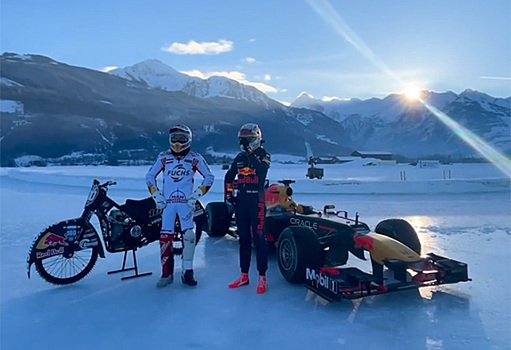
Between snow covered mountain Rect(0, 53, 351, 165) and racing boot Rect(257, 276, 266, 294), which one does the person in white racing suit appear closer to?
racing boot Rect(257, 276, 266, 294)

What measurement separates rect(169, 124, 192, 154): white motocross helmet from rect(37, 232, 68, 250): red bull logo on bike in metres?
1.48

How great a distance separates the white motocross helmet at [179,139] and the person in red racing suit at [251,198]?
59cm

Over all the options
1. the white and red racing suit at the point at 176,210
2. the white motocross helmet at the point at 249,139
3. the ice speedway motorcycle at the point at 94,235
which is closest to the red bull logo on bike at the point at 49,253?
the ice speedway motorcycle at the point at 94,235

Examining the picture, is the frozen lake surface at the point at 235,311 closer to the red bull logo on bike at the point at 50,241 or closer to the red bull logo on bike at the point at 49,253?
the red bull logo on bike at the point at 49,253

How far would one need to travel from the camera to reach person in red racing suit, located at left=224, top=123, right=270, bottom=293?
171 inches

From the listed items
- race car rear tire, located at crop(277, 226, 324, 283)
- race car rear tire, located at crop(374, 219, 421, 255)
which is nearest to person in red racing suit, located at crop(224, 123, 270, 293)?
race car rear tire, located at crop(277, 226, 324, 283)

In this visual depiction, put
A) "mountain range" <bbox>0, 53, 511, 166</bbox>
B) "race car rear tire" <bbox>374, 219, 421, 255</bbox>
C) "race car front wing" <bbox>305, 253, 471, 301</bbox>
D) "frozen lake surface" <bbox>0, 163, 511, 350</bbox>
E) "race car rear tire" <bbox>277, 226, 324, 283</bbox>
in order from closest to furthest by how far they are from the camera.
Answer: "frozen lake surface" <bbox>0, 163, 511, 350</bbox>, "race car front wing" <bbox>305, 253, 471, 301</bbox>, "race car rear tire" <bbox>277, 226, 324, 283</bbox>, "race car rear tire" <bbox>374, 219, 421, 255</bbox>, "mountain range" <bbox>0, 53, 511, 166</bbox>

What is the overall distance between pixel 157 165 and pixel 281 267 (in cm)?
173

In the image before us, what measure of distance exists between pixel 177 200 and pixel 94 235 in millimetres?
990

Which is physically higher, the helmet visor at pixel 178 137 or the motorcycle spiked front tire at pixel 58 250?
the helmet visor at pixel 178 137

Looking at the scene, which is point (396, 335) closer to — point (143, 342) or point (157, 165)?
point (143, 342)

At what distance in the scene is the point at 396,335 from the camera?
127 inches

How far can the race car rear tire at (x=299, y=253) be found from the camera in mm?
4172

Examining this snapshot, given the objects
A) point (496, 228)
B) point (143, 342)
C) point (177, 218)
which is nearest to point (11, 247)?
point (177, 218)
